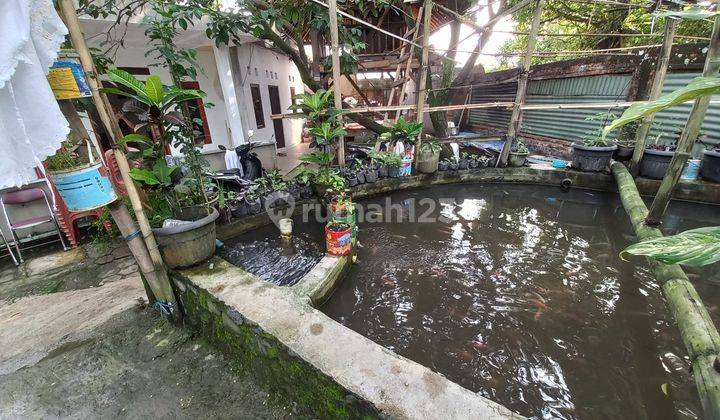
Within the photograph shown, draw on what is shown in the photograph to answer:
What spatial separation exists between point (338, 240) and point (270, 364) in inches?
55.8

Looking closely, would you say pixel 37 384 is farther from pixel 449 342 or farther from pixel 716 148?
pixel 716 148

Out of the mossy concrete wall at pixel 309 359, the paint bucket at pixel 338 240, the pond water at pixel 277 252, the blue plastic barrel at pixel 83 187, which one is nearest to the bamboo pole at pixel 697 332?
the mossy concrete wall at pixel 309 359

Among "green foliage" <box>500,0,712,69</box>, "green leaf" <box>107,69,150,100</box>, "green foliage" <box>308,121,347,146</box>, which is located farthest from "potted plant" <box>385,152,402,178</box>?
"green foliage" <box>500,0,712,69</box>

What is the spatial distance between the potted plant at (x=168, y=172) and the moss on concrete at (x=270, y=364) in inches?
11.5

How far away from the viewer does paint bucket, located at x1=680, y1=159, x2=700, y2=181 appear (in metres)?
5.02

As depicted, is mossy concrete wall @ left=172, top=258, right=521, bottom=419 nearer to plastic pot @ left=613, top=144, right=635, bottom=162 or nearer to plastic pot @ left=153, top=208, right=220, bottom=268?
plastic pot @ left=153, top=208, right=220, bottom=268

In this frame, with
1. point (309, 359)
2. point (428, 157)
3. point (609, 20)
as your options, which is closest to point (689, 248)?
point (309, 359)

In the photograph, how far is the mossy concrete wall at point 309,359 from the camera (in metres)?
1.53

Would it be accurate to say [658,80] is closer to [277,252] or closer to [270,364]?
[277,252]

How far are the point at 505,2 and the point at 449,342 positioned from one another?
6.84 m

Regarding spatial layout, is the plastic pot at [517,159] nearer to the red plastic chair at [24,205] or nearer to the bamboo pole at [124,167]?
the bamboo pole at [124,167]

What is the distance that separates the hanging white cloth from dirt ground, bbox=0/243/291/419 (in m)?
1.53

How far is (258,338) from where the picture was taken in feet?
6.63

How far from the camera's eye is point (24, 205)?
153 inches
